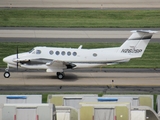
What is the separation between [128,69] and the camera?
53.3 metres

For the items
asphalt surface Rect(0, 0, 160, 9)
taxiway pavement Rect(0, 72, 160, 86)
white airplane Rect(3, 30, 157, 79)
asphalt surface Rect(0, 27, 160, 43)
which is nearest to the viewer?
taxiway pavement Rect(0, 72, 160, 86)

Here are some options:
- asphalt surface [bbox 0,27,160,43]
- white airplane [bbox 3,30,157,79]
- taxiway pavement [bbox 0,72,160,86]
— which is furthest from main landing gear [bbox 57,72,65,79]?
asphalt surface [bbox 0,27,160,43]

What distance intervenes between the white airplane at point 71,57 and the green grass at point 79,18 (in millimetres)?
17914

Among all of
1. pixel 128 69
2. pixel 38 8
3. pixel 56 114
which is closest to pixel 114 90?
pixel 128 69

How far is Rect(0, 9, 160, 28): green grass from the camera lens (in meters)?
68.1

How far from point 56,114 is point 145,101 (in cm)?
799

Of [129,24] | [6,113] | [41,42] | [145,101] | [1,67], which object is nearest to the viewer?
[6,113]

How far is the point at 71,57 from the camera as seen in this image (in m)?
49.4

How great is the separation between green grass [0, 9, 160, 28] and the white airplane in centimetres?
1791

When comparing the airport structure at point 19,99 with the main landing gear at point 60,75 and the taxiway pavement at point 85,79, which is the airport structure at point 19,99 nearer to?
the taxiway pavement at point 85,79

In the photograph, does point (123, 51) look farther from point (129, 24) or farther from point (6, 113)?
point (6, 113)


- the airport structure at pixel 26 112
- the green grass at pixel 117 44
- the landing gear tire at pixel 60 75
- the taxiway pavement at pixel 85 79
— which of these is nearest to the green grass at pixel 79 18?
the green grass at pixel 117 44

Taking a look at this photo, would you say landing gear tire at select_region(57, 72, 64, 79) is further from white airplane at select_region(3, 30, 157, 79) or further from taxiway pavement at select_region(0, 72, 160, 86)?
taxiway pavement at select_region(0, 72, 160, 86)

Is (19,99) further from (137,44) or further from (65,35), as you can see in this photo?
(65,35)
